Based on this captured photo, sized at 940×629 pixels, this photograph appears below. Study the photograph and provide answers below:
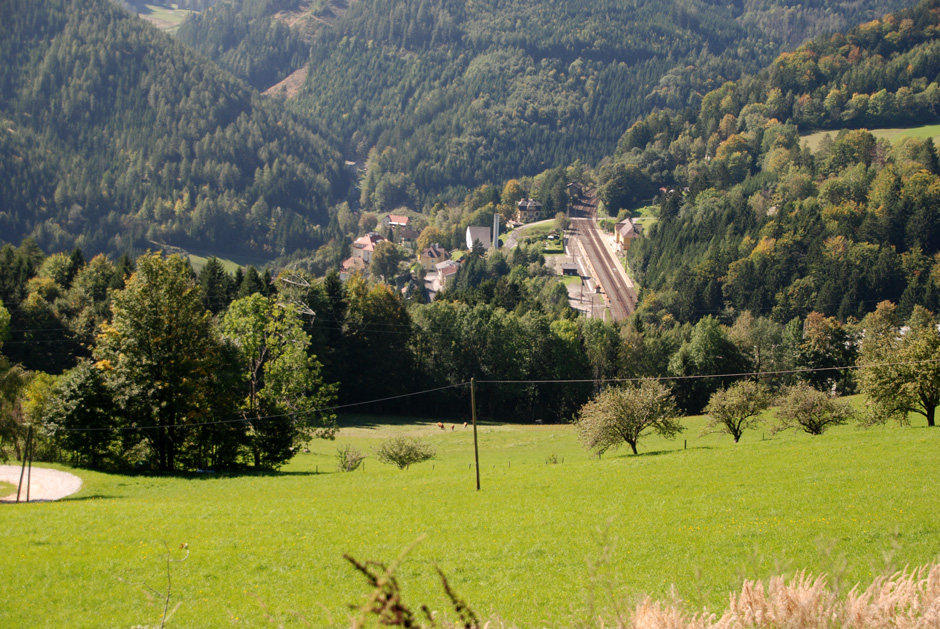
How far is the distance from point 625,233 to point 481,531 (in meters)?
157

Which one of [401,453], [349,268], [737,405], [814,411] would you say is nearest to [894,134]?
[349,268]

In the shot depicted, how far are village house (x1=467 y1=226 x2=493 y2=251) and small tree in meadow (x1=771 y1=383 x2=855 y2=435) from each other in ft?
488

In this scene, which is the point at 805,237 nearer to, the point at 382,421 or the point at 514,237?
the point at 514,237

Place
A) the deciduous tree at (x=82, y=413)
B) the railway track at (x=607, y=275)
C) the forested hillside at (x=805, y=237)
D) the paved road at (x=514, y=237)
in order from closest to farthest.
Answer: the deciduous tree at (x=82, y=413) < the forested hillside at (x=805, y=237) < the railway track at (x=607, y=275) < the paved road at (x=514, y=237)

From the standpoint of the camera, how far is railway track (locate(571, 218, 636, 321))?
5709 inches

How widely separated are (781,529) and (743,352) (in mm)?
67381

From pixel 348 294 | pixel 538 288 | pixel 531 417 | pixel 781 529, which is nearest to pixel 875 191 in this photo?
pixel 538 288

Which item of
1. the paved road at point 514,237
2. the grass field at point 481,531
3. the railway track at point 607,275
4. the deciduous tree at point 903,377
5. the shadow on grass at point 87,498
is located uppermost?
the paved road at point 514,237

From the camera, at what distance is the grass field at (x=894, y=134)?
182 m

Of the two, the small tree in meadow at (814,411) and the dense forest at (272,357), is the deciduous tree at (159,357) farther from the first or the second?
the small tree in meadow at (814,411)

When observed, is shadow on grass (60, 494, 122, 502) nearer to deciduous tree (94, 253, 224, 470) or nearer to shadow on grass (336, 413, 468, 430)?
Answer: deciduous tree (94, 253, 224, 470)

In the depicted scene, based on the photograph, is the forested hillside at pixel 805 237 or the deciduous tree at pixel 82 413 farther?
the forested hillside at pixel 805 237

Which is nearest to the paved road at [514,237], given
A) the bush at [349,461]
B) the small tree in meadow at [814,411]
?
the small tree in meadow at [814,411]

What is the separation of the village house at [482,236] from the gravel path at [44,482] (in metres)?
158
